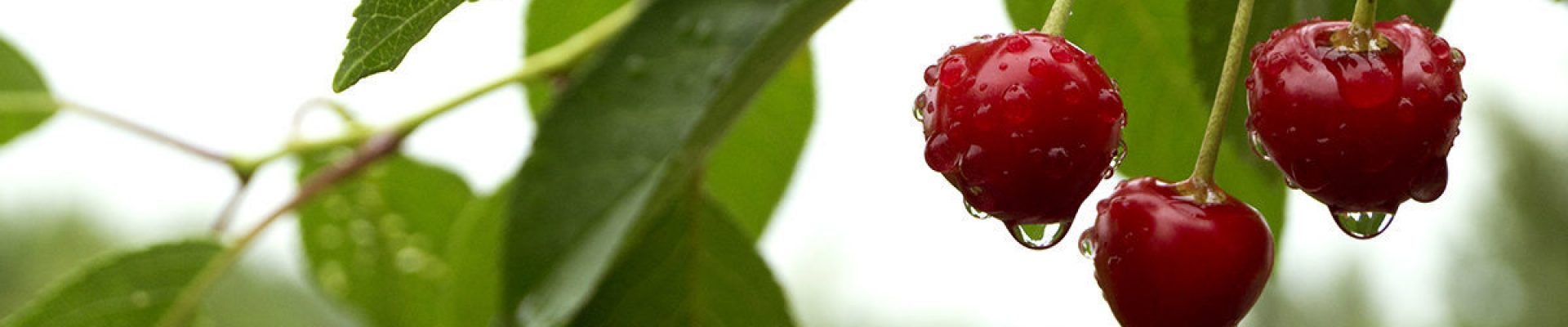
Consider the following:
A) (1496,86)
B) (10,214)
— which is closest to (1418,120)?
(1496,86)

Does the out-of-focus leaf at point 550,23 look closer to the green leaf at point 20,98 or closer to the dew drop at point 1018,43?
the green leaf at point 20,98

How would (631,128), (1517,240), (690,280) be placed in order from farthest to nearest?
1. (1517,240)
2. (690,280)
3. (631,128)

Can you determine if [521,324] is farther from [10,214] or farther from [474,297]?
[10,214]

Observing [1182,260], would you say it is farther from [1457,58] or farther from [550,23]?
[550,23]

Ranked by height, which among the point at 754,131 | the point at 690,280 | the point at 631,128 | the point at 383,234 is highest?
the point at 631,128

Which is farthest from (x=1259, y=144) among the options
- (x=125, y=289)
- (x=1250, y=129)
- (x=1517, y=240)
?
(x=1517, y=240)

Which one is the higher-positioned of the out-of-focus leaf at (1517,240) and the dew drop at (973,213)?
the dew drop at (973,213)

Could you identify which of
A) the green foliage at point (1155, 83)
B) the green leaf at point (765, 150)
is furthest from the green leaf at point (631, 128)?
the green leaf at point (765, 150)
